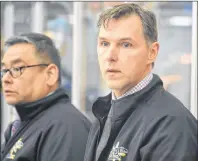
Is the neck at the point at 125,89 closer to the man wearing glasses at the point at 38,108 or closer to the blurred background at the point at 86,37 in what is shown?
the man wearing glasses at the point at 38,108

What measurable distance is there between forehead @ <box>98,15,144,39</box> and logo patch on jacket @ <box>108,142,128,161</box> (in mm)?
481

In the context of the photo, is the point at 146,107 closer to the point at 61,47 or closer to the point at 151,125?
the point at 151,125

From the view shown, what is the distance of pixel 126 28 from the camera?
84.1 inches

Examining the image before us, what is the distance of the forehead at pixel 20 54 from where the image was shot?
9.57 feet

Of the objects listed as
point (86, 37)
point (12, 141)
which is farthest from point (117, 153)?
point (86, 37)

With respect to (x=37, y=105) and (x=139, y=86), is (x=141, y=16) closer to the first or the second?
(x=139, y=86)

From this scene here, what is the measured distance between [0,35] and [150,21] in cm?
226

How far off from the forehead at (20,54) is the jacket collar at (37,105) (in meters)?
0.26

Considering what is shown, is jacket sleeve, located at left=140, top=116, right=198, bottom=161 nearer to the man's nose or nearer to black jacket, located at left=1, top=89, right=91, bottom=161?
the man's nose

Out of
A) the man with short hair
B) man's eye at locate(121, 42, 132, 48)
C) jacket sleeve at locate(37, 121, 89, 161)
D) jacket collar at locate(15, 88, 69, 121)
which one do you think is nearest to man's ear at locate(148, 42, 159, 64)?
the man with short hair

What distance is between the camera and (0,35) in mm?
4156

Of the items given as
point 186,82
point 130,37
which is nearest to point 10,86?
point 130,37

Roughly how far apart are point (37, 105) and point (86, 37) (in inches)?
54.0

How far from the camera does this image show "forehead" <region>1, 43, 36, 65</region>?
2.92 meters
